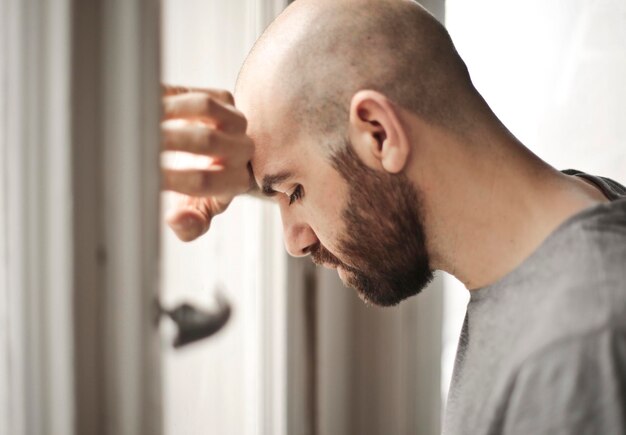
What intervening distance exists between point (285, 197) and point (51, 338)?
1.42 ft

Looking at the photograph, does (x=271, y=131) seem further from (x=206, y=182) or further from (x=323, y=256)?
(x=323, y=256)

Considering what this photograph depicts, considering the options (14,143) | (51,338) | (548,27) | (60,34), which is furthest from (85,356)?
(548,27)

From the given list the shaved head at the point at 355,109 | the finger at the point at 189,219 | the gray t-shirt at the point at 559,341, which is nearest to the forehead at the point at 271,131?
the shaved head at the point at 355,109

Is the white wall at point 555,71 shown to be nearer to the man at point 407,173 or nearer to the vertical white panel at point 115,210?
the man at point 407,173

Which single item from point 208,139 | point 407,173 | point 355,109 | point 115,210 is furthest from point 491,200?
point 115,210

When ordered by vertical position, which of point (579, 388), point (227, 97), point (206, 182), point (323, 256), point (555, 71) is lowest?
point (579, 388)

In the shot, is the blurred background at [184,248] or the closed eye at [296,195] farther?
the closed eye at [296,195]

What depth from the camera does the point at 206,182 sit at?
97 centimetres

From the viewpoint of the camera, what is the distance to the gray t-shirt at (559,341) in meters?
0.72

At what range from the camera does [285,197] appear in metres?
1.07

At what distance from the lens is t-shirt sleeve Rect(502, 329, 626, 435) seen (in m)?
0.71

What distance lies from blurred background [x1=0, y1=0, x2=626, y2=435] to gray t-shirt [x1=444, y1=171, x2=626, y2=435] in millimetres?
420

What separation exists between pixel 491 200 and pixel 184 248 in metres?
0.48

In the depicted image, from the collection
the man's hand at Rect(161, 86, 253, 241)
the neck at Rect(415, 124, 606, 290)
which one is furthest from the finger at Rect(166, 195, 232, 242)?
the neck at Rect(415, 124, 606, 290)
